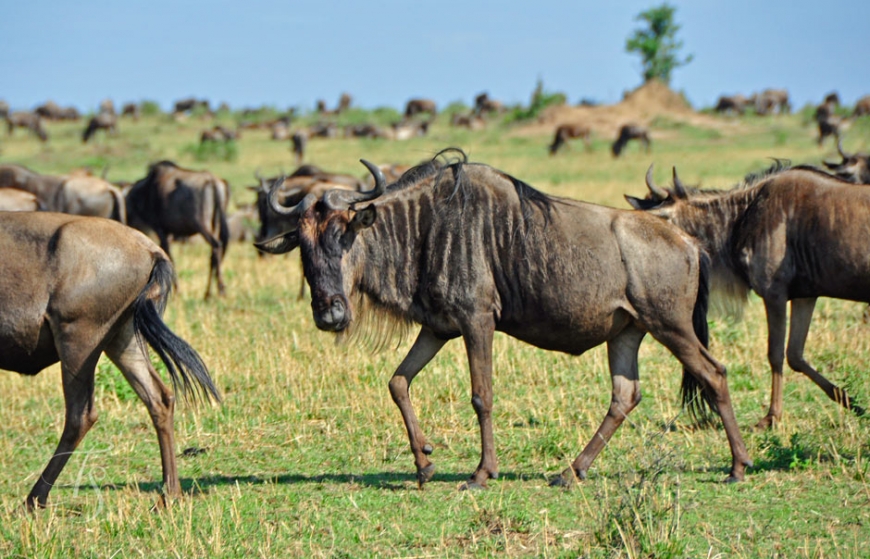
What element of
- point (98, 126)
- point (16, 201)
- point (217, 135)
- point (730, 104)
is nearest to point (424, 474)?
point (16, 201)

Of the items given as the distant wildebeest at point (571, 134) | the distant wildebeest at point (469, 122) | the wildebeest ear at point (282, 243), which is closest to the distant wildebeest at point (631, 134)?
the distant wildebeest at point (571, 134)

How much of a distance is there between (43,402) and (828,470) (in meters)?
5.56

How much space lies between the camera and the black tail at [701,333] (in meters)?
5.96

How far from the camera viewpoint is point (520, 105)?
52.4 m

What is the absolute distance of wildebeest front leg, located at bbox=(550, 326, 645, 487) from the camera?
19.1 feet

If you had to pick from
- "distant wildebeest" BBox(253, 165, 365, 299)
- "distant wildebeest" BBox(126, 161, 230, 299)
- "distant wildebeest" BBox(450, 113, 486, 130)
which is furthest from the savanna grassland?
"distant wildebeest" BBox(450, 113, 486, 130)

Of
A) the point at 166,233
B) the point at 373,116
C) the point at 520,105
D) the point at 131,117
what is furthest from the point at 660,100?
the point at 166,233

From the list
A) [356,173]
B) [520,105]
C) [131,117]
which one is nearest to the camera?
[356,173]

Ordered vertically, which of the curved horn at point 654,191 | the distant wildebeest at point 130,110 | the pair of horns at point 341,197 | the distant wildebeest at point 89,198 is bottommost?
the distant wildebeest at point 130,110

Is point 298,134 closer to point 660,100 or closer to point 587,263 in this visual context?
point 660,100

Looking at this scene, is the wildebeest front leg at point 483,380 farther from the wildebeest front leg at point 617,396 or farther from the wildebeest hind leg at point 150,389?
the wildebeest hind leg at point 150,389

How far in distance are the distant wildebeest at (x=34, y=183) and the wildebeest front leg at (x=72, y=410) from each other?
10.1 m

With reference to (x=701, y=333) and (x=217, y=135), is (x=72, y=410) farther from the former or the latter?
(x=217, y=135)

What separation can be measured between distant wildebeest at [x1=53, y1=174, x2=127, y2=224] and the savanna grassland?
3.94 meters
